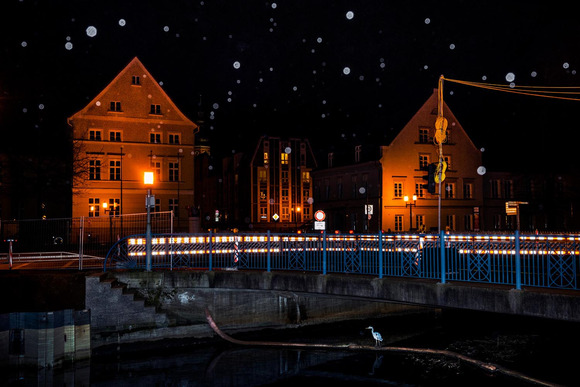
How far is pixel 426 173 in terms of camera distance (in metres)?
53.4

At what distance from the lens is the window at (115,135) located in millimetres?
46750

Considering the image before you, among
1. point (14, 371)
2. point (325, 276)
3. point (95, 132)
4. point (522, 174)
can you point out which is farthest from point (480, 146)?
point (14, 371)

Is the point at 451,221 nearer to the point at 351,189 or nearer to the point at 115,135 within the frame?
the point at 351,189

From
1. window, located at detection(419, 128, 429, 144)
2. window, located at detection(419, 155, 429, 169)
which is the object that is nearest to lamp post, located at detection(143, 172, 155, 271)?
window, located at detection(419, 155, 429, 169)

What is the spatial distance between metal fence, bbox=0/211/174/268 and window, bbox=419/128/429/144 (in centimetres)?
3356

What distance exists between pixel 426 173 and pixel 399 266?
37.0m

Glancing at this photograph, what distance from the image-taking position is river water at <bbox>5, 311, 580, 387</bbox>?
15.6 meters

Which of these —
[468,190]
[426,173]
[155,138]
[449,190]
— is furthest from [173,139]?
[468,190]

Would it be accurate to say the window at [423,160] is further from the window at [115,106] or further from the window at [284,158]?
the window at [115,106]

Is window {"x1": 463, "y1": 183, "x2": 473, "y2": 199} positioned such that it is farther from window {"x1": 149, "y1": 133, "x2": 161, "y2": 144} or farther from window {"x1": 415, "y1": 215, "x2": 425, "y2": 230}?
window {"x1": 149, "y1": 133, "x2": 161, "y2": 144}

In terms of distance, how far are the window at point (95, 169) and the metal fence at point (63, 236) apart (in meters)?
15.9

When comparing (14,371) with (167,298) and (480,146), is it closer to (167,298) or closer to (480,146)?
(167,298)

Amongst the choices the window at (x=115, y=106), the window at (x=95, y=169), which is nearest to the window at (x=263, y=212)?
the window at (x=95, y=169)

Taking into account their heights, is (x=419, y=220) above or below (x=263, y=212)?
below
